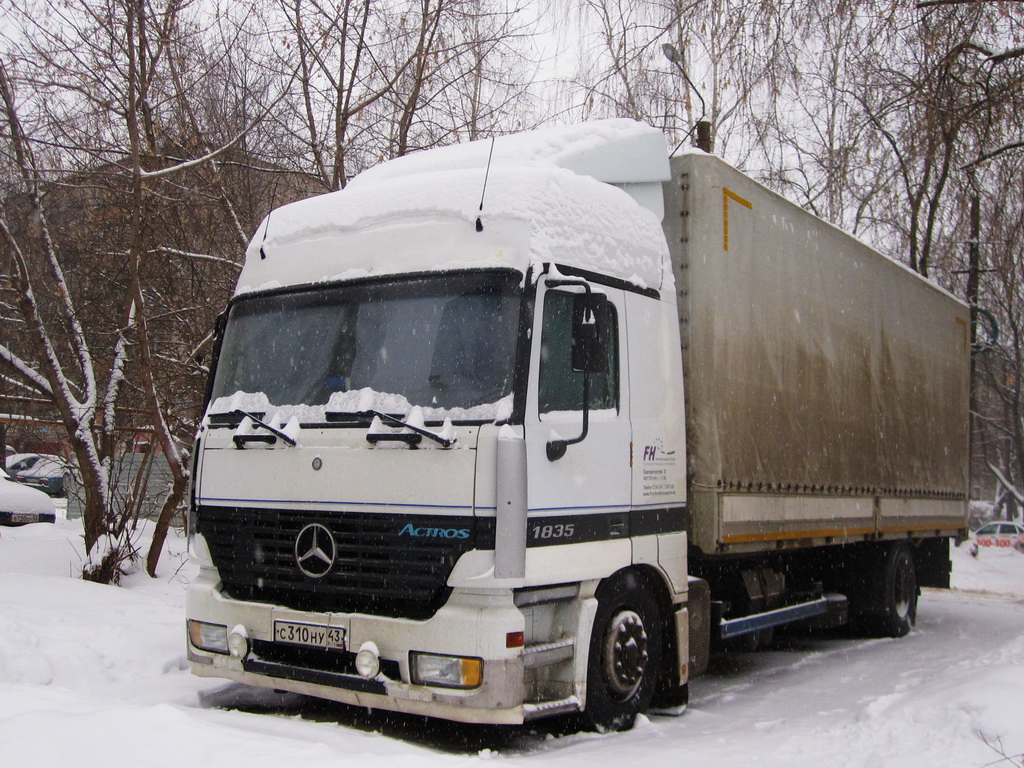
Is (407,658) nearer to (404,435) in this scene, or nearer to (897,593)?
(404,435)

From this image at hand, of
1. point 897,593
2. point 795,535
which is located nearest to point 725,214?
point 795,535

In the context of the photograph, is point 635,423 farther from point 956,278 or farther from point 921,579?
point 956,278

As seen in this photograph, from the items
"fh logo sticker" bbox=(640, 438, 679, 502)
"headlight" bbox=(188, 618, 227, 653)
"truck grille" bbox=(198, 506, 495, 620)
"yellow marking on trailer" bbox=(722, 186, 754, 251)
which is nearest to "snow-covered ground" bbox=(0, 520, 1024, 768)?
"headlight" bbox=(188, 618, 227, 653)

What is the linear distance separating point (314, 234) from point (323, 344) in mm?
824

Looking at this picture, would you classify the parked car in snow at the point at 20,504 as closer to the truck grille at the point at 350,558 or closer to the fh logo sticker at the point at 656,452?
the truck grille at the point at 350,558

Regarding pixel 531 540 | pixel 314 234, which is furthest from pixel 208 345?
pixel 531 540

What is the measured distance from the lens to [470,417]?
5.22 meters

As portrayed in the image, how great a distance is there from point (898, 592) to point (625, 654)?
578cm

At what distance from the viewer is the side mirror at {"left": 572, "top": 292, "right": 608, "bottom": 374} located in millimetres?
5344

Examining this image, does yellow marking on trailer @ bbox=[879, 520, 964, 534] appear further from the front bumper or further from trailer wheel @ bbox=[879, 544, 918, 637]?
the front bumper

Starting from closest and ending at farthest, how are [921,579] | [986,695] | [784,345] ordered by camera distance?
[986,695], [784,345], [921,579]

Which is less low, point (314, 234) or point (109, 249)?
point (109, 249)

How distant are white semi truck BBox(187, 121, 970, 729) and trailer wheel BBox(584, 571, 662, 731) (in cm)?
2

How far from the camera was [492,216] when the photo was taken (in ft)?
18.5
